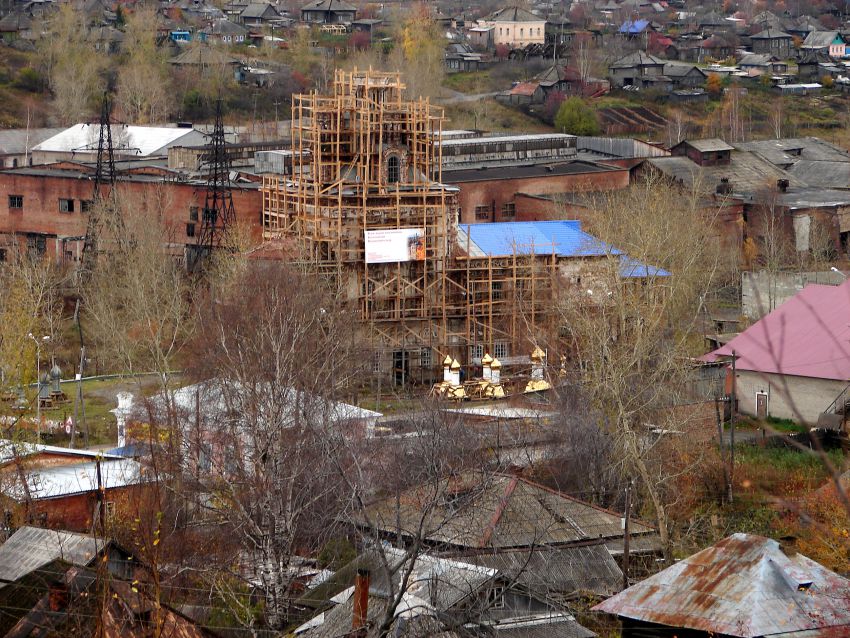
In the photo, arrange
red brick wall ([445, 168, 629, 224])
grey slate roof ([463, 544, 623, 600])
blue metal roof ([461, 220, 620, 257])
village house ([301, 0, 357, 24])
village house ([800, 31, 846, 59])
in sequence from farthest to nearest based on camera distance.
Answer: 1. village house ([800, 31, 846, 59])
2. village house ([301, 0, 357, 24])
3. red brick wall ([445, 168, 629, 224])
4. blue metal roof ([461, 220, 620, 257])
5. grey slate roof ([463, 544, 623, 600])

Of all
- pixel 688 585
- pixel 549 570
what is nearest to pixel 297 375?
pixel 549 570

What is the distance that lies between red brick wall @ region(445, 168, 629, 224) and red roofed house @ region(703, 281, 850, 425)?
630 inches

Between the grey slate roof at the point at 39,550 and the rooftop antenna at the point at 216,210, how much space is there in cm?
2258

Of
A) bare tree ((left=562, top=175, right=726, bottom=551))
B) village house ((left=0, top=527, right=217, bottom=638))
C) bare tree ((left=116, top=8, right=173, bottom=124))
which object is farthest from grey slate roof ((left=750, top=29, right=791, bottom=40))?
village house ((left=0, top=527, right=217, bottom=638))

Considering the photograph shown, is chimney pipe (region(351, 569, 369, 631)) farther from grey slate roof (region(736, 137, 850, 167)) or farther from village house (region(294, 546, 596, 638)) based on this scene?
grey slate roof (region(736, 137, 850, 167))

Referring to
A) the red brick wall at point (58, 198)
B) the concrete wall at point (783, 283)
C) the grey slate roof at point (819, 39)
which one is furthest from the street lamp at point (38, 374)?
the grey slate roof at point (819, 39)

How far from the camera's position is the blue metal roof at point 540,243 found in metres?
38.9

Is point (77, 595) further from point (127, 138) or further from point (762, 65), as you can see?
point (762, 65)

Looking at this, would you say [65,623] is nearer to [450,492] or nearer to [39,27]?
[450,492]

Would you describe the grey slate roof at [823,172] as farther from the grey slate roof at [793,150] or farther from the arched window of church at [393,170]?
the arched window of church at [393,170]

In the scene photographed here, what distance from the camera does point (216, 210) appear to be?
44.0 m

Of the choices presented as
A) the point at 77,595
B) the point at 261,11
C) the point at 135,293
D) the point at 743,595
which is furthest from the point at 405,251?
the point at 261,11

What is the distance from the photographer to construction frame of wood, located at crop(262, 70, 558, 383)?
124ft

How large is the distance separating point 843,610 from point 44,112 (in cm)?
6252
